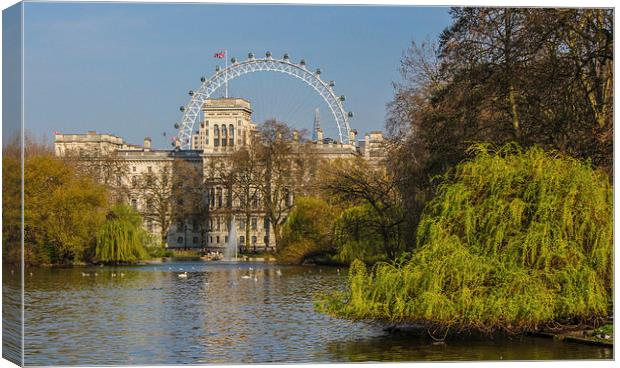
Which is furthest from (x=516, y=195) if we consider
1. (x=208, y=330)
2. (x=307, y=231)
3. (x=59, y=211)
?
(x=307, y=231)

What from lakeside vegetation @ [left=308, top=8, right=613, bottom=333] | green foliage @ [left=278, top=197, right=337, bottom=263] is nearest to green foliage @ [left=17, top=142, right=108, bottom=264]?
green foliage @ [left=278, top=197, right=337, bottom=263]

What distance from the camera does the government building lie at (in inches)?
1015

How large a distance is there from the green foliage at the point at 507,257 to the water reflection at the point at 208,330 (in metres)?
0.39

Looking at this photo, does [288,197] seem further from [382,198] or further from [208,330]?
[208,330]

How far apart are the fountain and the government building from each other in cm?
12

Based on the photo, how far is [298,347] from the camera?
1301 cm

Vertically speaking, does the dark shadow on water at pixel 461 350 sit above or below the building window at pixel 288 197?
below

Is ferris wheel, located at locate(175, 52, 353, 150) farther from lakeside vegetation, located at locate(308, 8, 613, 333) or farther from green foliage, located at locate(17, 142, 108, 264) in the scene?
lakeside vegetation, located at locate(308, 8, 613, 333)

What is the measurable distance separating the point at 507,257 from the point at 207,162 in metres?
16.0

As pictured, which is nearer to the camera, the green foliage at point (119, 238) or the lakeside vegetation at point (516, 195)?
the lakeside vegetation at point (516, 195)

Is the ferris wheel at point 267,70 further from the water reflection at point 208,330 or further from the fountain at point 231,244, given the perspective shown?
the water reflection at point 208,330

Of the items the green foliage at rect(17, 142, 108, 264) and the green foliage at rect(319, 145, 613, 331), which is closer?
the green foliage at rect(319, 145, 613, 331)

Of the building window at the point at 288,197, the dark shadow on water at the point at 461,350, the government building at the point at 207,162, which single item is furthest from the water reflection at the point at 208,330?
the building window at the point at 288,197

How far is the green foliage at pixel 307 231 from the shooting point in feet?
98.0
